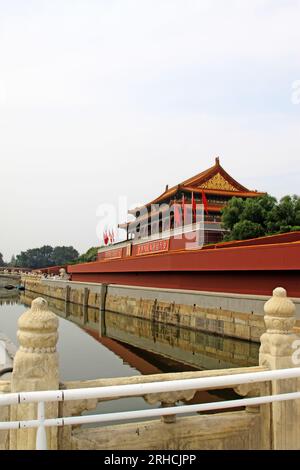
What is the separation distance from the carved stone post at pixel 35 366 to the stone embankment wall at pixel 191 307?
10740 millimetres

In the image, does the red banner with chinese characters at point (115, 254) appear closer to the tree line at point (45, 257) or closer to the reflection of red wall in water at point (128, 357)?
the reflection of red wall in water at point (128, 357)

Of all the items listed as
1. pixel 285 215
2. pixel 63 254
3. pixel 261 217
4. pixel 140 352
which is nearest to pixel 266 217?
pixel 261 217

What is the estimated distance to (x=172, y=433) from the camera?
3.16m

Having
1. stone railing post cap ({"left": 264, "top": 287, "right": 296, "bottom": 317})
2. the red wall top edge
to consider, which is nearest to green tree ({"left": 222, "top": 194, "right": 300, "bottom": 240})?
the red wall top edge

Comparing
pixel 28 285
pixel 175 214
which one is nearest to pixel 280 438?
pixel 175 214

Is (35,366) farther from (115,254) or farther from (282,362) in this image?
(115,254)

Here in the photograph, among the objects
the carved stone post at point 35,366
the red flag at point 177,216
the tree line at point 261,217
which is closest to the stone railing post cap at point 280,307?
the carved stone post at point 35,366

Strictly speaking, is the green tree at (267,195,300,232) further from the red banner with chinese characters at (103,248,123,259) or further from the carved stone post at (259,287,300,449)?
the carved stone post at (259,287,300,449)

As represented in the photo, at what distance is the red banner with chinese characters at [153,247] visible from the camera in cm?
2536

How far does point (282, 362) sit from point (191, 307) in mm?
15044

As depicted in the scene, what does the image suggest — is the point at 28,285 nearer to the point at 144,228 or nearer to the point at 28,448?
the point at 144,228

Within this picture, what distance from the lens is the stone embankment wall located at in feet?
47.1

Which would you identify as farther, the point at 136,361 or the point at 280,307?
the point at 136,361

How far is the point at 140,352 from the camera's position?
1576 centimetres
